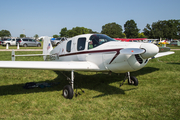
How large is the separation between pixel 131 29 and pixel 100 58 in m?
131

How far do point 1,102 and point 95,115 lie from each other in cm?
304

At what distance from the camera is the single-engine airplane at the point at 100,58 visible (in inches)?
178

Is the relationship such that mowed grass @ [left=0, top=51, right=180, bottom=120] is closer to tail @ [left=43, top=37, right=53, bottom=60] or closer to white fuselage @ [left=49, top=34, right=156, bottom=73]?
white fuselage @ [left=49, top=34, right=156, bottom=73]

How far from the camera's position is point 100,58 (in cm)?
540

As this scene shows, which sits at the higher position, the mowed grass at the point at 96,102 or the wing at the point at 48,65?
the wing at the point at 48,65

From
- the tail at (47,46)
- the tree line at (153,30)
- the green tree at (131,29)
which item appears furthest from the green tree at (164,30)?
the tail at (47,46)

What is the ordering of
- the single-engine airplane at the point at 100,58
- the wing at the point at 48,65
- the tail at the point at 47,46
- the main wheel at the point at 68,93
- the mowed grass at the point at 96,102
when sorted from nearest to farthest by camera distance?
the mowed grass at the point at 96,102
the single-engine airplane at the point at 100,58
the wing at the point at 48,65
the main wheel at the point at 68,93
the tail at the point at 47,46

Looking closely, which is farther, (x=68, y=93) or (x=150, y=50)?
(x=68, y=93)

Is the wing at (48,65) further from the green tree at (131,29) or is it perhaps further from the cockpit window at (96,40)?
the green tree at (131,29)

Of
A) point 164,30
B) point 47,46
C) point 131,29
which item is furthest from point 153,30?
point 47,46

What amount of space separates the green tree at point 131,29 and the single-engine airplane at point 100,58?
412 ft

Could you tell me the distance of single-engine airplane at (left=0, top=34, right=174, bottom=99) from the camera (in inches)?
178

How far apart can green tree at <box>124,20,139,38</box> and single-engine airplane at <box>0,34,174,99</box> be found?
12550 cm

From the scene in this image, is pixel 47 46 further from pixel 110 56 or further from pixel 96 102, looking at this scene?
pixel 96 102
